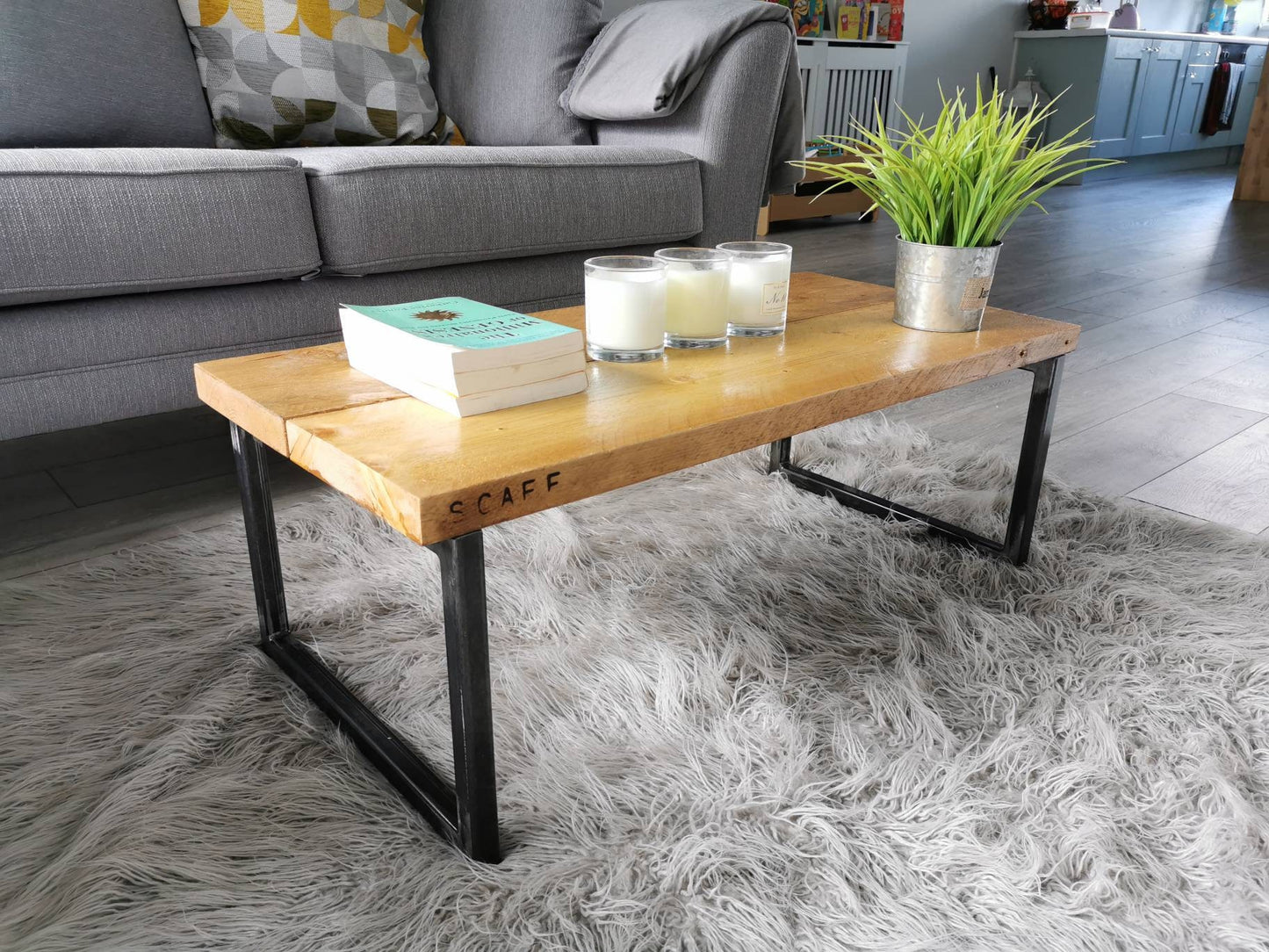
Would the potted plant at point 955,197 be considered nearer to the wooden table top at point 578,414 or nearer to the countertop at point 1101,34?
the wooden table top at point 578,414

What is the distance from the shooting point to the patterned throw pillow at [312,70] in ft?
5.95

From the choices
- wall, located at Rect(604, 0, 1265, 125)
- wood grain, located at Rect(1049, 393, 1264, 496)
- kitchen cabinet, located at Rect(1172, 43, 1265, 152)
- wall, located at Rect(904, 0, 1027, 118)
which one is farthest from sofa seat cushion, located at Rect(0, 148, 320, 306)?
kitchen cabinet, located at Rect(1172, 43, 1265, 152)

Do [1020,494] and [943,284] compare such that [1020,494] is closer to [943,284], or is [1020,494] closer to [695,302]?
[943,284]

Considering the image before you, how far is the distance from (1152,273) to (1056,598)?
8.19 feet

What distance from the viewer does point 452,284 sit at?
63.3 inches

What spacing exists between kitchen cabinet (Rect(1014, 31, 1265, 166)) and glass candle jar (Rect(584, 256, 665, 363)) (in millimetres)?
5268

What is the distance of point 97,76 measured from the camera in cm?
165

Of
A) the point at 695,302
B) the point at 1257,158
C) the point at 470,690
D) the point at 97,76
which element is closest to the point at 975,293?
the point at 695,302

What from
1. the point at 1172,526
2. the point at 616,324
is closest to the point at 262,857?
the point at 616,324

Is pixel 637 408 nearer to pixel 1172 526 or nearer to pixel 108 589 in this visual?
pixel 108 589

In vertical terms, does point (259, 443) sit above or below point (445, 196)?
below

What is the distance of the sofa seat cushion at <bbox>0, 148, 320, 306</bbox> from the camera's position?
1191mm

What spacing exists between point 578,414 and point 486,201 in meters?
0.91

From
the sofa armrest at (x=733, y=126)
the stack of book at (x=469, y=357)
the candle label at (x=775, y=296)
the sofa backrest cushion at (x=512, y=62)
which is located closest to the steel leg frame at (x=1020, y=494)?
the candle label at (x=775, y=296)
